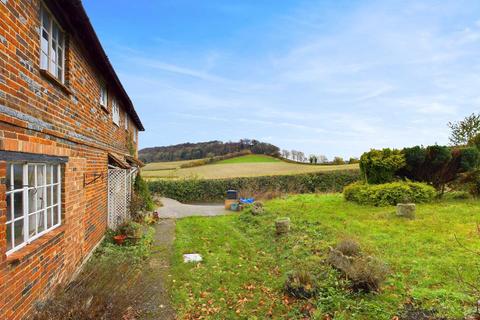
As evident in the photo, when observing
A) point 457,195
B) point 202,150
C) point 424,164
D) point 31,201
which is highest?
point 202,150

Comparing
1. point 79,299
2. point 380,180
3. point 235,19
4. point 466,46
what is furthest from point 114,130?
point 466,46

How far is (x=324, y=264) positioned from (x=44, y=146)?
617cm

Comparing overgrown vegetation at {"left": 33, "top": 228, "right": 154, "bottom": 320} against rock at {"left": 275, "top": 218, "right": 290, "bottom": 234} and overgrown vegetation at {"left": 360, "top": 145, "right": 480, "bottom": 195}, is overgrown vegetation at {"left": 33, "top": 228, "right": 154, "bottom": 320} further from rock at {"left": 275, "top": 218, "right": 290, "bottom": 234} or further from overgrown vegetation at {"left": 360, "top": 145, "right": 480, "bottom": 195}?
overgrown vegetation at {"left": 360, "top": 145, "right": 480, "bottom": 195}

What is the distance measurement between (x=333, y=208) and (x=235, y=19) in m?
10.3

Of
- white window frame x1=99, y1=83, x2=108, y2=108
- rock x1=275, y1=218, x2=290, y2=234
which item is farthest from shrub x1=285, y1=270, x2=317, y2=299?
white window frame x1=99, y1=83, x2=108, y2=108

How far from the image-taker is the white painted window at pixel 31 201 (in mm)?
3803

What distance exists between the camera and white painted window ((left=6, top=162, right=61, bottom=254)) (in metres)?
3.80

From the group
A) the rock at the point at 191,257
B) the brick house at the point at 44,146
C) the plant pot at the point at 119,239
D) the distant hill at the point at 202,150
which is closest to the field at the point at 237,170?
the distant hill at the point at 202,150

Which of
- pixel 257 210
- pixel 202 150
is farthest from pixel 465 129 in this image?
pixel 202 150

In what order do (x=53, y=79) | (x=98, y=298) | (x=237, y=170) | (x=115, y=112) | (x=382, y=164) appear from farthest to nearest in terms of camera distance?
(x=237, y=170), (x=382, y=164), (x=115, y=112), (x=53, y=79), (x=98, y=298)

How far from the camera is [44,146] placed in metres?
4.54

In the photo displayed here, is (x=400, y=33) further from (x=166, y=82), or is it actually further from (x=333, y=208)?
(x=166, y=82)

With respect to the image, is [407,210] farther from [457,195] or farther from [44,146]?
[44,146]

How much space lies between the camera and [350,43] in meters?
14.0
